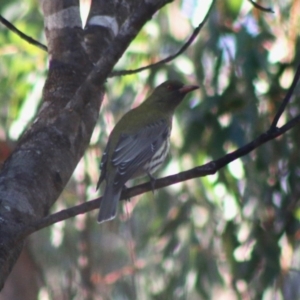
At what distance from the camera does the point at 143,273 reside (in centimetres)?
704

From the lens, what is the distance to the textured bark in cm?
266

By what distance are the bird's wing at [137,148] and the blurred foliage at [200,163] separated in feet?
2.54

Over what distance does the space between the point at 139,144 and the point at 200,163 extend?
4.26ft

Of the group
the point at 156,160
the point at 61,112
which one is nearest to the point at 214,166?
the point at 61,112

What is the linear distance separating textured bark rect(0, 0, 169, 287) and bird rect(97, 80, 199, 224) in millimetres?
709

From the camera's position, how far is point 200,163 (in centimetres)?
602

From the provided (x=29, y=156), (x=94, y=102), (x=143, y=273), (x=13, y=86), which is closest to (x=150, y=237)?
(x=143, y=273)

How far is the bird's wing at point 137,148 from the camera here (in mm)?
4457

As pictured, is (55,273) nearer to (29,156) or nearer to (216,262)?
(216,262)

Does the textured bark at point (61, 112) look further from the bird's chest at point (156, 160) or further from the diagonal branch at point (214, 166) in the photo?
the bird's chest at point (156, 160)

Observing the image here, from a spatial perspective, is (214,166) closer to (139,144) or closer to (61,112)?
(61,112)

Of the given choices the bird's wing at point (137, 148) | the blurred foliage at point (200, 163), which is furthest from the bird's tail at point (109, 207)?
the blurred foliage at point (200, 163)

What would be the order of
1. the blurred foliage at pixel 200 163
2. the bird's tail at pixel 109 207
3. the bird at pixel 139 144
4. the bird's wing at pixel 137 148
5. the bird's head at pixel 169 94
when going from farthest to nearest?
the blurred foliage at pixel 200 163
the bird's head at pixel 169 94
the bird's wing at pixel 137 148
the bird at pixel 139 144
the bird's tail at pixel 109 207

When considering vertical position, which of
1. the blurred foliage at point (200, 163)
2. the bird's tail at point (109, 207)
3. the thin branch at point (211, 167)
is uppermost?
the blurred foliage at point (200, 163)
